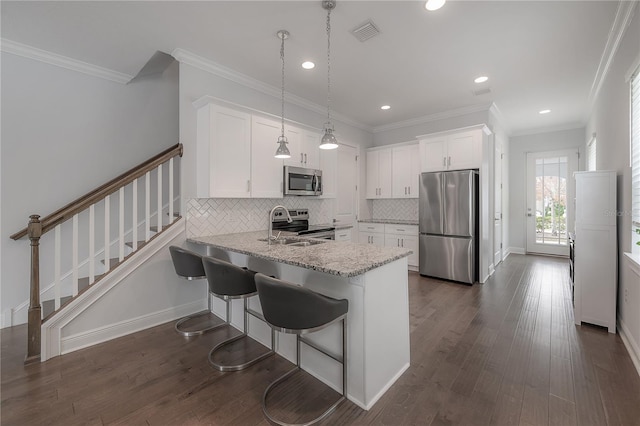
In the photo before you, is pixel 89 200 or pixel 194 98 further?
pixel 194 98

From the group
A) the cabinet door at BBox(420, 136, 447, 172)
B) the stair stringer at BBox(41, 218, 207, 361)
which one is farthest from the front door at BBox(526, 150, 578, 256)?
the stair stringer at BBox(41, 218, 207, 361)

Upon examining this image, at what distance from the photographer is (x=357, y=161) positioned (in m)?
5.62

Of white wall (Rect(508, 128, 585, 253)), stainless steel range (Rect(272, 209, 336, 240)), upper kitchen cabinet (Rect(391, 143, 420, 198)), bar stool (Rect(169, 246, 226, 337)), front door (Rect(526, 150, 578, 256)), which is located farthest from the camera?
white wall (Rect(508, 128, 585, 253))

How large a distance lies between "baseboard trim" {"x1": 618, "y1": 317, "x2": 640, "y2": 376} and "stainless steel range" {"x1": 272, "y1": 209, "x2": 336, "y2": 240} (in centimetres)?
324

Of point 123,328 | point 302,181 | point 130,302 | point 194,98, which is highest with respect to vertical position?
point 194,98

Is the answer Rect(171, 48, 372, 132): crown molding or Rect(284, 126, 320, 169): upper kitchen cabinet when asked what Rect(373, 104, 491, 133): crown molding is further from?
Rect(284, 126, 320, 169): upper kitchen cabinet

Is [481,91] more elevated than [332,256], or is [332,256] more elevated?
[481,91]

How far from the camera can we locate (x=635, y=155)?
236cm

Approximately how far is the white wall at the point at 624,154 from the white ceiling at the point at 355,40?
299 mm

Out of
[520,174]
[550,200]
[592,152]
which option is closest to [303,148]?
[592,152]

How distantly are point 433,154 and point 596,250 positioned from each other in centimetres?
261

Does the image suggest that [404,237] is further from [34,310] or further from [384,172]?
[34,310]

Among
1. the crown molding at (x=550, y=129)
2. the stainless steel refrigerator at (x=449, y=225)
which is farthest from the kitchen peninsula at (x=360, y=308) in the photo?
the crown molding at (x=550, y=129)

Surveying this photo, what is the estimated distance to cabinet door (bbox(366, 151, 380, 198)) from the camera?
5812 mm
